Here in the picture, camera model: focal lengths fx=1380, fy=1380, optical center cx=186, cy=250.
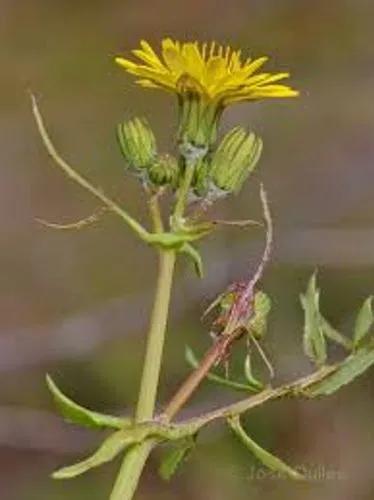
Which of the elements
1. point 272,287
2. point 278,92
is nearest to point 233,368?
point 272,287

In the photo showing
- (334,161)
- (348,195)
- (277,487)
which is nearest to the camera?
(277,487)

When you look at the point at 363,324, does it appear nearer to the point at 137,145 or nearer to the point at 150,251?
the point at 137,145

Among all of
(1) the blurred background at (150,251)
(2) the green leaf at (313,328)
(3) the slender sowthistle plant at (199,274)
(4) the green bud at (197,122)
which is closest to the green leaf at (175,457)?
(3) the slender sowthistle plant at (199,274)

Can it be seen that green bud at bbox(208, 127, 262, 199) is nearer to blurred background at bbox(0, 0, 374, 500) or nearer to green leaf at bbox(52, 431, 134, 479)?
green leaf at bbox(52, 431, 134, 479)

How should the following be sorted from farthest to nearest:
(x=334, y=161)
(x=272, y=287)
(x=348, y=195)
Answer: (x=334, y=161) → (x=348, y=195) → (x=272, y=287)

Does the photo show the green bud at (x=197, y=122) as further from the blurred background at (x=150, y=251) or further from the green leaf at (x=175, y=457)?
the blurred background at (x=150, y=251)

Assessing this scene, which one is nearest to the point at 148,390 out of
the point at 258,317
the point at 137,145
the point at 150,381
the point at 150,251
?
the point at 150,381

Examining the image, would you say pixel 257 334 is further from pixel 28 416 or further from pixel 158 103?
pixel 158 103
